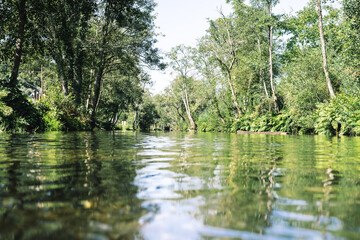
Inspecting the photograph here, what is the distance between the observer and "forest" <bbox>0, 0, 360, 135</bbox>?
42.3 feet

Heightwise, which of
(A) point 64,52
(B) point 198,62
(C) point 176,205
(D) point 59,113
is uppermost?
(B) point 198,62

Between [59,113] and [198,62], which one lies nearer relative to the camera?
[59,113]

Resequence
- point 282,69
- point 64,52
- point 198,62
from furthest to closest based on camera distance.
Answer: point 198,62 < point 282,69 < point 64,52

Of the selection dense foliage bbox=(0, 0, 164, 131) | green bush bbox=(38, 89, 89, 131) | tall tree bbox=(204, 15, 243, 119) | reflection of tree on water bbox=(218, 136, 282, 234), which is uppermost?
tall tree bbox=(204, 15, 243, 119)

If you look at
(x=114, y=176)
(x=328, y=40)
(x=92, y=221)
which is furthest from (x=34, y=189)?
(x=328, y=40)

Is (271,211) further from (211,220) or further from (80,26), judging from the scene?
(80,26)

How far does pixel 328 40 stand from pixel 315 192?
29294mm

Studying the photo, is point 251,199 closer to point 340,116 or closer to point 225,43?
point 340,116

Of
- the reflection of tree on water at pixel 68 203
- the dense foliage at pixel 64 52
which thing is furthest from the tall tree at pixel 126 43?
the reflection of tree on water at pixel 68 203

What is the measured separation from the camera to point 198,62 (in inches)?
1505

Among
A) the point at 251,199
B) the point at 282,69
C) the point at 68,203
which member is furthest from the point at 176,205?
the point at 282,69

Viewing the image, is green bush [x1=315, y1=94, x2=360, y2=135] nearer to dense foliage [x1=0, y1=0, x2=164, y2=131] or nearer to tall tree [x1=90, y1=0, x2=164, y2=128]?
dense foliage [x1=0, y1=0, x2=164, y2=131]

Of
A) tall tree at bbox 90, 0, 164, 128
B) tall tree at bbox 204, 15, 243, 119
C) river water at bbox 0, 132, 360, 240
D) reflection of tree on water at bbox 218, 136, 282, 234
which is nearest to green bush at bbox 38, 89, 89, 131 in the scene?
tall tree at bbox 90, 0, 164, 128

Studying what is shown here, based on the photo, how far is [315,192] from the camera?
188 cm
